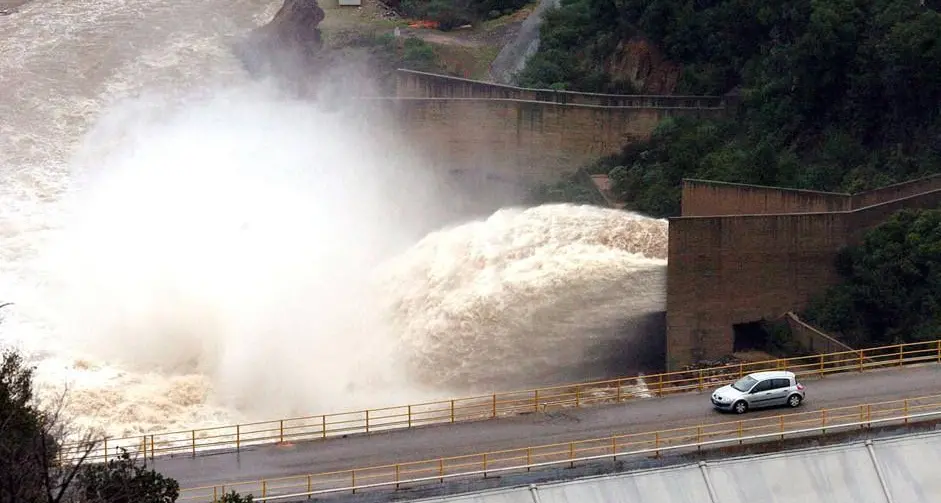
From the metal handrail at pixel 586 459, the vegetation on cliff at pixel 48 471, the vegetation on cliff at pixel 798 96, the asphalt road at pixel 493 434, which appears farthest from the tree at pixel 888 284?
the vegetation on cliff at pixel 48 471

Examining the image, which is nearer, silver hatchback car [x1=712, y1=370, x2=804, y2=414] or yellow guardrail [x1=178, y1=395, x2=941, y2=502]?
yellow guardrail [x1=178, y1=395, x2=941, y2=502]

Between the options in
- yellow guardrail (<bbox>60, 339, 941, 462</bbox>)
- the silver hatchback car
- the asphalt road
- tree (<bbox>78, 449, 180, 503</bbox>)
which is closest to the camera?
tree (<bbox>78, 449, 180, 503</bbox>)

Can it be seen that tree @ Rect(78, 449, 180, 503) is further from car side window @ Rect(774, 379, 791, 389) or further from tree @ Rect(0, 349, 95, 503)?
car side window @ Rect(774, 379, 791, 389)

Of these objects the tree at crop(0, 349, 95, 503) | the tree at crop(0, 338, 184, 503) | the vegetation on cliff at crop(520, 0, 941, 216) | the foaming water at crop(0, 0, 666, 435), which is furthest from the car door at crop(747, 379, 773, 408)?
the vegetation on cliff at crop(520, 0, 941, 216)

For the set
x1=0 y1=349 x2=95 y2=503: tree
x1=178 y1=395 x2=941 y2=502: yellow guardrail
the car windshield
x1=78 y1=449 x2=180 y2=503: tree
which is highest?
x1=0 y1=349 x2=95 y2=503: tree

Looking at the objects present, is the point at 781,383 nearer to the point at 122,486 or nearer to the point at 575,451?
the point at 575,451

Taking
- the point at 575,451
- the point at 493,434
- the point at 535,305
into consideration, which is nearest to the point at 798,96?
the point at 535,305
